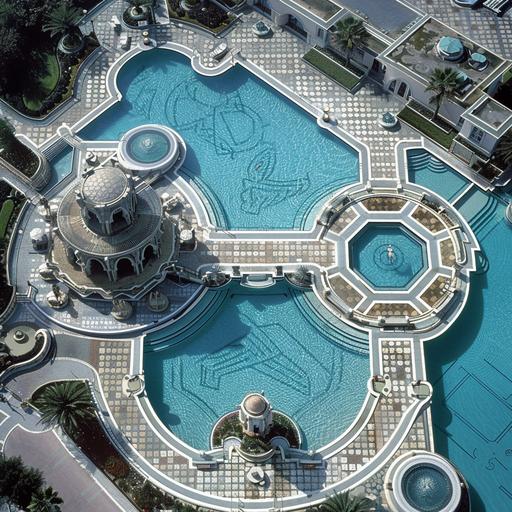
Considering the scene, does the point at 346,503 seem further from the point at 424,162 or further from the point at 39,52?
the point at 39,52

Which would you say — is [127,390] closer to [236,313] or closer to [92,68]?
[236,313]

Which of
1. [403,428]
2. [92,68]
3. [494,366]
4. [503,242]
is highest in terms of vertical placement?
[92,68]

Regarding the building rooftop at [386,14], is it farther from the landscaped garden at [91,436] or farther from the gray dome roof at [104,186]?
the landscaped garden at [91,436]

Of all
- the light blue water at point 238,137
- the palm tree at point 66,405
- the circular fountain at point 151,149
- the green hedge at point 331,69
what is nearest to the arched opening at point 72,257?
the circular fountain at point 151,149

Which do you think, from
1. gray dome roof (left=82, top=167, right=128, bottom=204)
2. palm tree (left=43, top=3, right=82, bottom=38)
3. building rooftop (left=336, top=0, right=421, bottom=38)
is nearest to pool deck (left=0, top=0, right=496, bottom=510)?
palm tree (left=43, top=3, right=82, bottom=38)

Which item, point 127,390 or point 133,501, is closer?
point 133,501

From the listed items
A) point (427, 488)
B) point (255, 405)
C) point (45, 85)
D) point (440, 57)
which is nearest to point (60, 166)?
point (45, 85)

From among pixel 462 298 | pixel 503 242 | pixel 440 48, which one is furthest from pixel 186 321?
pixel 440 48
